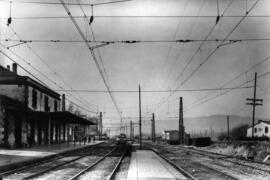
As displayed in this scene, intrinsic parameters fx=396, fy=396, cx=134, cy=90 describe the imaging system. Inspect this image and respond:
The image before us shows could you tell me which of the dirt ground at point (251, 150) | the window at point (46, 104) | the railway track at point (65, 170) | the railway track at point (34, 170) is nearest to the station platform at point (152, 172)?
the railway track at point (65, 170)

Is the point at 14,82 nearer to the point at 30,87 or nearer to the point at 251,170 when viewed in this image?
the point at 30,87

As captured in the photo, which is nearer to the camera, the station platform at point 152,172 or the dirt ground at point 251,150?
the station platform at point 152,172

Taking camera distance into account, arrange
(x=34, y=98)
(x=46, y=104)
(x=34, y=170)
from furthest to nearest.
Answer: (x=46, y=104)
(x=34, y=98)
(x=34, y=170)

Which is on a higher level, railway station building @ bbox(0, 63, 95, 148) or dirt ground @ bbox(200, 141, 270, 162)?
railway station building @ bbox(0, 63, 95, 148)

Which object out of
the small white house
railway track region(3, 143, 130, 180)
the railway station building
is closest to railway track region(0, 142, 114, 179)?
railway track region(3, 143, 130, 180)

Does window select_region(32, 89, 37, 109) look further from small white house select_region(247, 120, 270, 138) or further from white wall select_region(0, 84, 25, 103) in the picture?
small white house select_region(247, 120, 270, 138)

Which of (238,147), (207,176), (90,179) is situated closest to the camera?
(90,179)

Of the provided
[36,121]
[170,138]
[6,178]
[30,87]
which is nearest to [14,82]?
[30,87]

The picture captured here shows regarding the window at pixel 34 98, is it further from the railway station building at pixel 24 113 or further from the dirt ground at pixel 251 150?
the dirt ground at pixel 251 150

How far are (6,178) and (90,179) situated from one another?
3186 millimetres

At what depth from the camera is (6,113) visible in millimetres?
34344

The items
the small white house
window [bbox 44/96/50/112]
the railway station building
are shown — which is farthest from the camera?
the small white house

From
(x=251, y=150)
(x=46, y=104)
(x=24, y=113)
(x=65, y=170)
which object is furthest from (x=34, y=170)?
(x=46, y=104)

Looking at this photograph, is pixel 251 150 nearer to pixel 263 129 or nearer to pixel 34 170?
pixel 34 170
